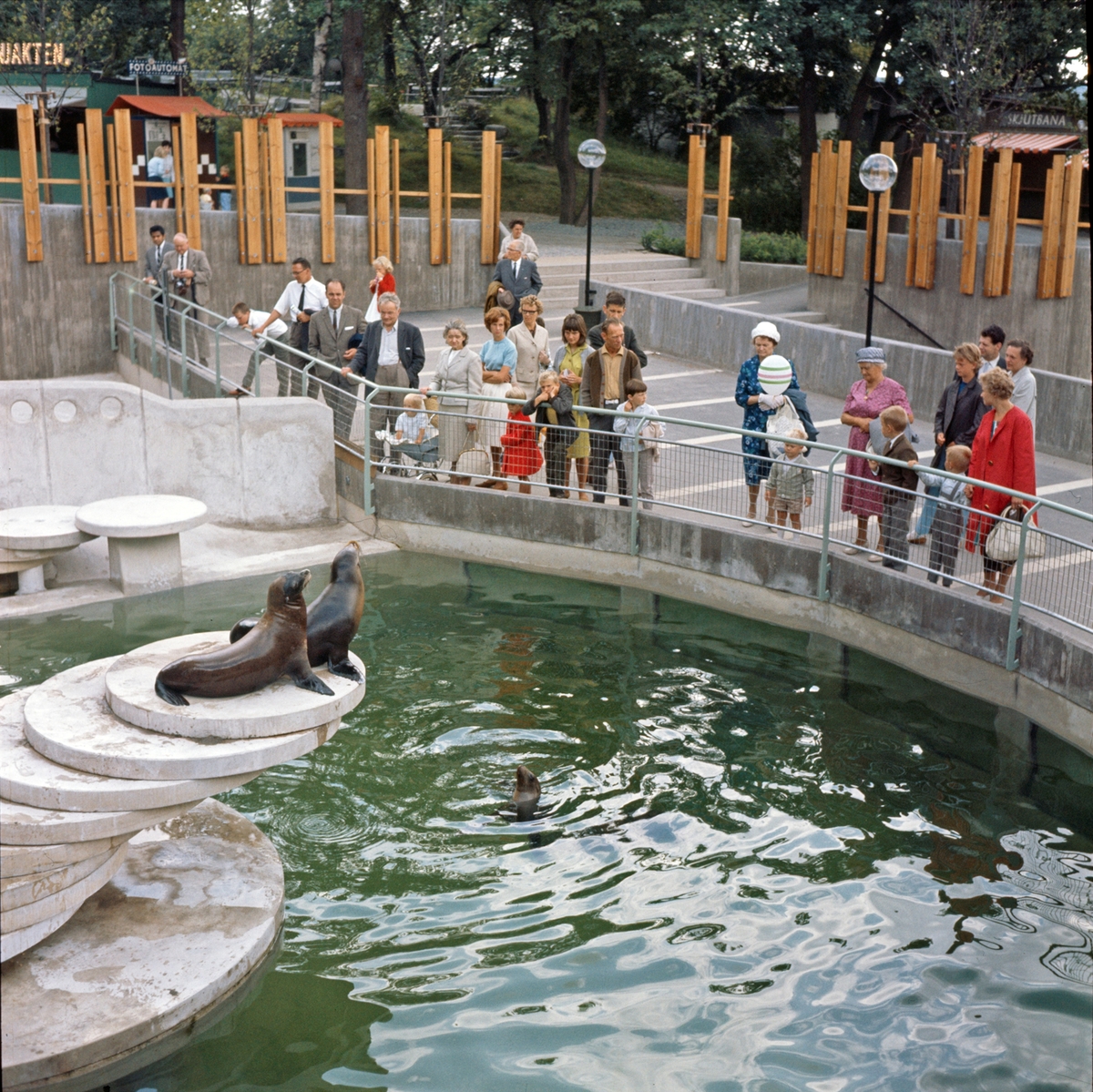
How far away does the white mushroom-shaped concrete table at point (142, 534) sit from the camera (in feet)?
42.7

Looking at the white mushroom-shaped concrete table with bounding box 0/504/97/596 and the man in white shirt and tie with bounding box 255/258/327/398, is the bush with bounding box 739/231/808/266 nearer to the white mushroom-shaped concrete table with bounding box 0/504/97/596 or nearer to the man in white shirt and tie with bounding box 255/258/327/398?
the man in white shirt and tie with bounding box 255/258/327/398

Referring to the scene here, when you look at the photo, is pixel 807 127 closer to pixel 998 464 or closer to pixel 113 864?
pixel 998 464

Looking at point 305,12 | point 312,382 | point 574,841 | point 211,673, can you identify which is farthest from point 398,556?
point 305,12

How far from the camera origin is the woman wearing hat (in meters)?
12.7

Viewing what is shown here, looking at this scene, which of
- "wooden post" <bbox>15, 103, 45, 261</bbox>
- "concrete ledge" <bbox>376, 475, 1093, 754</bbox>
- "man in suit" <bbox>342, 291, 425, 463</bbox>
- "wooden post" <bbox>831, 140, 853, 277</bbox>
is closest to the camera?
"concrete ledge" <bbox>376, 475, 1093, 754</bbox>

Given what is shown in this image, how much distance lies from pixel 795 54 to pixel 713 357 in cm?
1462

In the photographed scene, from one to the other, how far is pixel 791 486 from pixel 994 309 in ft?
37.0

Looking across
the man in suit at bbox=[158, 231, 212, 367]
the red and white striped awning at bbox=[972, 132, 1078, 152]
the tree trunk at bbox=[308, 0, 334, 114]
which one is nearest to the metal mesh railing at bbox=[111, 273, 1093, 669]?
the man in suit at bbox=[158, 231, 212, 367]

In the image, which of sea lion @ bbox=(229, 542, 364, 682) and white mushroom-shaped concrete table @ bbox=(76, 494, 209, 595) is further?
white mushroom-shaped concrete table @ bbox=(76, 494, 209, 595)

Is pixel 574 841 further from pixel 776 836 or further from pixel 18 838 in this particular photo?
pixel 18 838

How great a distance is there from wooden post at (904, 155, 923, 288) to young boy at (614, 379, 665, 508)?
35.3ft

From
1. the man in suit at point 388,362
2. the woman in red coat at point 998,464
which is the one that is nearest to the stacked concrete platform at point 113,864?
the woman in red coat at point 998,464

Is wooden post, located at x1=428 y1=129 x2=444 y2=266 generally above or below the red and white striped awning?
below

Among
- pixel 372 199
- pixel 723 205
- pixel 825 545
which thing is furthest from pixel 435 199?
pixel 825 545
